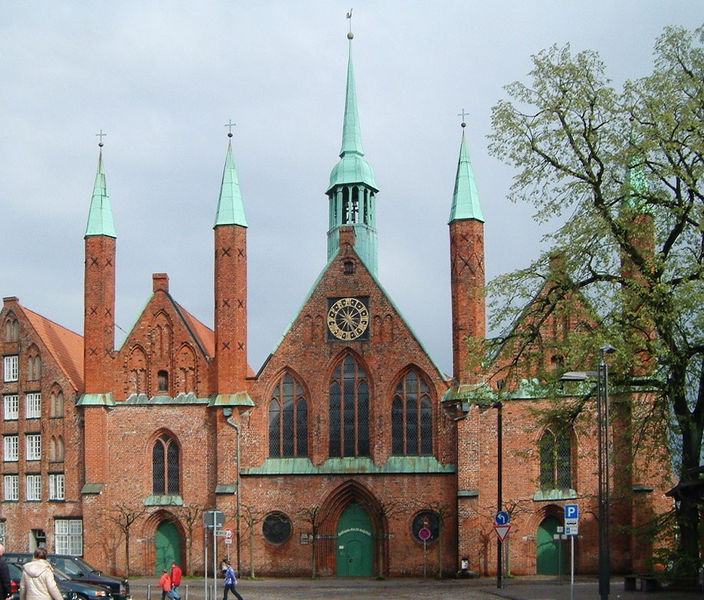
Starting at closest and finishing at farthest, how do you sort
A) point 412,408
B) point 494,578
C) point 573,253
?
point 573,253 < point 494,578 < point 412,408

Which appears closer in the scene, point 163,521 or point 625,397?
point 625,397

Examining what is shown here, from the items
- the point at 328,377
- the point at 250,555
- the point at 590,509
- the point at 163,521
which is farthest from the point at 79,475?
the point at 590,509

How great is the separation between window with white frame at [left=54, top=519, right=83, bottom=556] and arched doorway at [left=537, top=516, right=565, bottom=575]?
19347mm

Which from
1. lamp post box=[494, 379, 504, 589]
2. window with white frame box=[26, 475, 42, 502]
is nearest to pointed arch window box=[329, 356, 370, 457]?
lamp post box=[494, 379, 504, 589]

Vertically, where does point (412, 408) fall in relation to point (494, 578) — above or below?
above

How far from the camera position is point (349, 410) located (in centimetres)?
5006

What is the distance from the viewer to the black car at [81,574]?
32375 millimetres

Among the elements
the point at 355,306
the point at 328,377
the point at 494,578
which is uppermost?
the point at 355,306

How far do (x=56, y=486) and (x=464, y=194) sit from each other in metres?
21.8

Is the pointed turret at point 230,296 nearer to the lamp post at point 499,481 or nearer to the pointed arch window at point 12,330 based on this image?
the pointed arch window at point 12,330

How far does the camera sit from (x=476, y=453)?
156 ft

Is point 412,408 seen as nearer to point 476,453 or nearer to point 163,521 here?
point 476,453

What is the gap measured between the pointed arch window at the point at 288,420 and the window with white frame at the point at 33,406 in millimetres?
10548

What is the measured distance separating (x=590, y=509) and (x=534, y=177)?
65.6ft
